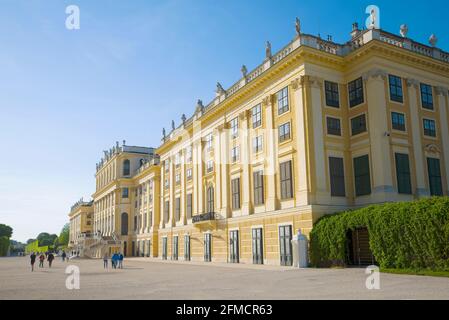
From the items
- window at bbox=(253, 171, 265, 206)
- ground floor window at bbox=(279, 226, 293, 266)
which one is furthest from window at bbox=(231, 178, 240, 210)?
ground floor window at bbox=(279, 226, 293, 266)

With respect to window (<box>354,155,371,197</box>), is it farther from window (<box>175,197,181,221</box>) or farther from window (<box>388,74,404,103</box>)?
window (<box>175,197,181,221</box>)

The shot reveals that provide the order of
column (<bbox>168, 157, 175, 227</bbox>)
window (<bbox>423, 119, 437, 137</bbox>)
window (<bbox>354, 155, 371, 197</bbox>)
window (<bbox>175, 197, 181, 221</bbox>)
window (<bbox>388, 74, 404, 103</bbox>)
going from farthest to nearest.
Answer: column (<bbox>168, 157, 175, 227</bbox>) → window (<bbox>175, 197, 181, 221</bbox>) → window (<bbox>423, 119, 437, 137</bbox>) → window (<bbox>388, 74, 404, 103</bbox>) → window (<bbox>354, 155, 371, 197</bbox>)

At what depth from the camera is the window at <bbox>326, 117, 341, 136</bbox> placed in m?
32.1

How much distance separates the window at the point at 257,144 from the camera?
36306 mm

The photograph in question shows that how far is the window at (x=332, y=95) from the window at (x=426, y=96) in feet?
23.4

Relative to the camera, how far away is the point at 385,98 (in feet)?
102

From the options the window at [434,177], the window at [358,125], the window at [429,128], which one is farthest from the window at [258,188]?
the window at [429,128]

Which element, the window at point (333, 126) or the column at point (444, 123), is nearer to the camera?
the window at point (333, 126)

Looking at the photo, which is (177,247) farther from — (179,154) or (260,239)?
(260,239)

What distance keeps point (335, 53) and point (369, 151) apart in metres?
8.42

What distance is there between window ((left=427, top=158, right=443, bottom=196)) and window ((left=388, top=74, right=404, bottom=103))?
5.43 m

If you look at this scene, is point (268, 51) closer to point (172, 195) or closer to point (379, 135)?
point (379, 135)

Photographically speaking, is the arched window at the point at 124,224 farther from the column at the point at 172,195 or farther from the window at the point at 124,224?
the column at the point at 172,195
